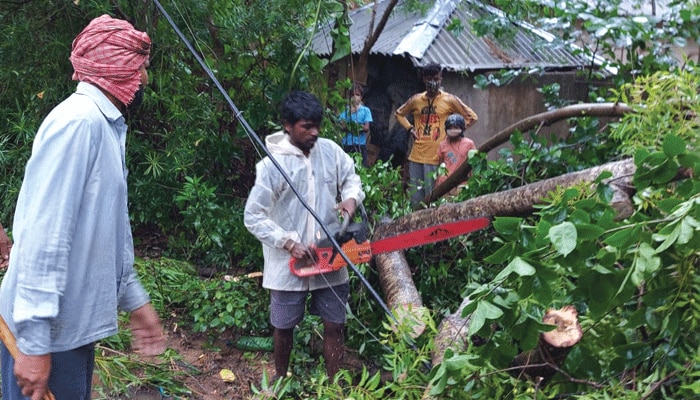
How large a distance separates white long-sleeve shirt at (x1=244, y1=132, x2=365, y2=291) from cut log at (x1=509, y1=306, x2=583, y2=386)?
163 centimetres

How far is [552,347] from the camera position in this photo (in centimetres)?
233

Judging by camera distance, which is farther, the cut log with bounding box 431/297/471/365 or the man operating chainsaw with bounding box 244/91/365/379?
the man operating chainsaw with bounding box 244/91/365/379

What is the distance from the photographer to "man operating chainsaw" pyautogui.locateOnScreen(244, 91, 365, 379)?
3799 millimetres

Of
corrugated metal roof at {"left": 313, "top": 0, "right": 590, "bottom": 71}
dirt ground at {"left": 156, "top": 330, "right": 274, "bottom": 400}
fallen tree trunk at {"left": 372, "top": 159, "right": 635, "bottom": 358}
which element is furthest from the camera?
corrugated metal roof at {"left": 313, "top": 0, "right": 590, "bottom": 71}

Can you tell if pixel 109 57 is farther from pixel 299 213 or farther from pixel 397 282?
pixel 397 282

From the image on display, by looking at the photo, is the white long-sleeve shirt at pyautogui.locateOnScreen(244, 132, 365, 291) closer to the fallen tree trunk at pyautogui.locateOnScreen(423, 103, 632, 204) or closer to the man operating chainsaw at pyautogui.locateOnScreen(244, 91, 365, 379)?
the man operating chainsaw at pyautogui.locateOnScreen(244, 91, 365, 379)

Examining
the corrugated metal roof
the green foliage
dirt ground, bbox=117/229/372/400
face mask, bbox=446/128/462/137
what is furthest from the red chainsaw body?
the corrugated metal roof

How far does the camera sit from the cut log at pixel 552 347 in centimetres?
232

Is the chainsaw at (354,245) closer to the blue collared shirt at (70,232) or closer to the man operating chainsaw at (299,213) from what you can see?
the man operating chainsaw at (299,213)

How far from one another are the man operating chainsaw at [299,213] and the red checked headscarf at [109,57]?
1.42 m

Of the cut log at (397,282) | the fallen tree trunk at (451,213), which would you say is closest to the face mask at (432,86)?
the fallen tree trunk at (451,213)

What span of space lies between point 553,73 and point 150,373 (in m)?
7.02

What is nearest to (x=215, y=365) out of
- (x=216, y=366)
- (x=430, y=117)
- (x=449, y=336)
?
(x=216, y=366)

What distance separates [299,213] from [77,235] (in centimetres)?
183
